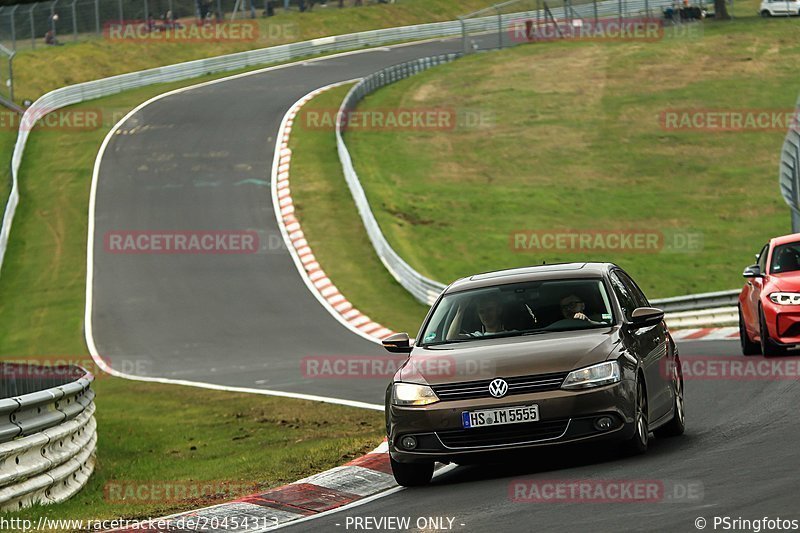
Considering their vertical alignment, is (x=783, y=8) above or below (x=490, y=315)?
below

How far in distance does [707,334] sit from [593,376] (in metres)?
14.4

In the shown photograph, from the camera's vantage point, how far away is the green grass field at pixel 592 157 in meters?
36.6

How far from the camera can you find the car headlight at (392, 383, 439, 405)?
993 centimetres

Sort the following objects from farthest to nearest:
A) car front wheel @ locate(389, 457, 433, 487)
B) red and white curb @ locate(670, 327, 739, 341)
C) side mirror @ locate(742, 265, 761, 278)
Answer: red and white curb @ locate(670, 327, 739, 341), side mirror @ locate(742, 265, 761, 278), car front wheel @ locate(389, 457, 433, 487)

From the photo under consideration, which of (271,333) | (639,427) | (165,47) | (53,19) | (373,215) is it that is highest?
(639,427)

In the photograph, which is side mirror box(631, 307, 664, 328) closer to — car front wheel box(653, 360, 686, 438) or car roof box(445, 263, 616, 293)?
car roof box(445, 263, 616, 293)

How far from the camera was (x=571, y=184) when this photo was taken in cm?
4412

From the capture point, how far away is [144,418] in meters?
19.0

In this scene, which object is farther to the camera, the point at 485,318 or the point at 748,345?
the point at 748,345

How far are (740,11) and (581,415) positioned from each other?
220 feet

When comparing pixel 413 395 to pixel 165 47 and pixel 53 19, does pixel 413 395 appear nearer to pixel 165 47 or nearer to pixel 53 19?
pixel 53 19

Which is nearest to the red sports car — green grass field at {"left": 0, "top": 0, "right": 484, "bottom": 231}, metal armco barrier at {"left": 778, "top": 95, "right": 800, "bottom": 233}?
metal armco barrier at {"left": 778, "top": 95, "right": 800, "bottom": 233}

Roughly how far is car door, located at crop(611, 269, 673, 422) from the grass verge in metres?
2.92

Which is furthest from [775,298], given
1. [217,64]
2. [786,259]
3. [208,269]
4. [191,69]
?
[217,64]
